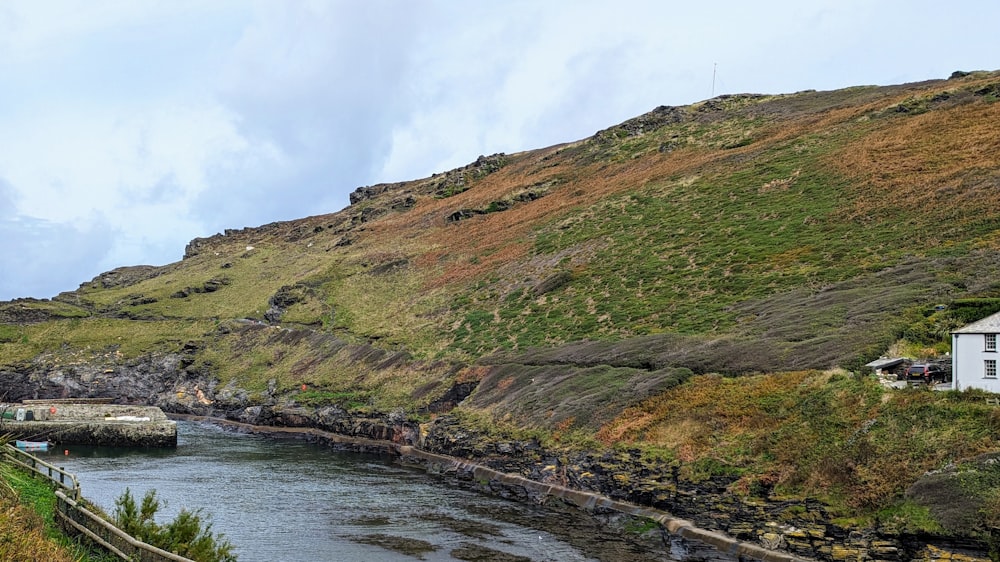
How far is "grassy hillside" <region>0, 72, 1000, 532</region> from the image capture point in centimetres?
3594

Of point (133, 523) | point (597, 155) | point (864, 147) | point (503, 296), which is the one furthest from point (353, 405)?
point (597, 155)

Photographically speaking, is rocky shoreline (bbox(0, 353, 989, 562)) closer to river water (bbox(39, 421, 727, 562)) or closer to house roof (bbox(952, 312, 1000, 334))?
river water (bbox(39, 421, 727, 562))

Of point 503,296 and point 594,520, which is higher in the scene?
point 503,296

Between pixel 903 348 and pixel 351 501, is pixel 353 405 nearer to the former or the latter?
pixel 351 501

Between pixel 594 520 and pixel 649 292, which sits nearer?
pixel 594 520

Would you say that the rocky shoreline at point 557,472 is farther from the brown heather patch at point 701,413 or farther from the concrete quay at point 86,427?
the concrete quay at point 86,427

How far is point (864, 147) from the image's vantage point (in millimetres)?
72125

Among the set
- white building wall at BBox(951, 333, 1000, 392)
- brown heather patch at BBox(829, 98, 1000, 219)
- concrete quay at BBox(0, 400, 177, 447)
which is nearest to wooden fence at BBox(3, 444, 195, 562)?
white building wall at BBox(951, 333, 1000, 392)

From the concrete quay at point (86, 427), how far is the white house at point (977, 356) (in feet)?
175

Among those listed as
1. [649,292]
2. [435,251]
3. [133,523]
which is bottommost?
[133,523]

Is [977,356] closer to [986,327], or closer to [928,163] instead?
[986,327]

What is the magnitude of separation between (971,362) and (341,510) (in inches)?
1128

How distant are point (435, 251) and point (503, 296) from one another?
25.9 metres

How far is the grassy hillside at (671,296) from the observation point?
35.9 m
